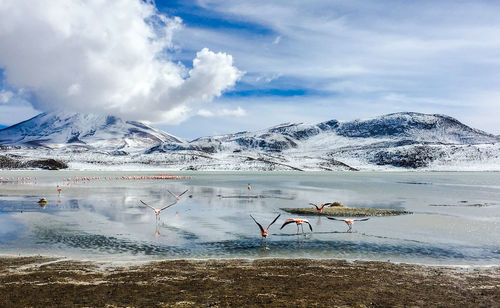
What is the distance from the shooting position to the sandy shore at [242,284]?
45.1 feet

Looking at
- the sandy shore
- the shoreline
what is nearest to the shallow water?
the shoreline

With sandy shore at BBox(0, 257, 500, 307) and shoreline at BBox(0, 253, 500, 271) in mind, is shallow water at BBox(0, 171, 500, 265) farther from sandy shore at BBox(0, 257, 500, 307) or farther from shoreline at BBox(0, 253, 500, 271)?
sandy shore at BBox(0, 257, 500, 307)

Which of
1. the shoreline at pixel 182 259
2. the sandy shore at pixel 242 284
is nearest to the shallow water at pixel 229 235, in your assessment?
the shoreline at pixel 182 259

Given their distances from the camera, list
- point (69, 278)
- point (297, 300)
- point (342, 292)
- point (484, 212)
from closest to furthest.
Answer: point (297, 300)
point (342, 292)
point (69, 278)
point (484, 212)

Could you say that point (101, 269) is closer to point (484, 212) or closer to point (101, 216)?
point (101, 216)

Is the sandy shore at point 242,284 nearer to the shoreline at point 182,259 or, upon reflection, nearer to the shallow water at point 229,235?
the shoreline at point 182,259

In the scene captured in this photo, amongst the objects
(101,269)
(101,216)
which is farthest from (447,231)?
(101,216)

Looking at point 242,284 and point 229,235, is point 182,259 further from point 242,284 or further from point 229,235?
point 229,235

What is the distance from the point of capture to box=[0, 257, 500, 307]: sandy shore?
541 inches

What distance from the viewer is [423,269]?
19156mm

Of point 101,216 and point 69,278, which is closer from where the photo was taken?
point 69,278

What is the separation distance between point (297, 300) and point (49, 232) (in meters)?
22.3

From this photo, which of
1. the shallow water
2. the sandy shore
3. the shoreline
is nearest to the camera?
the sandy shore

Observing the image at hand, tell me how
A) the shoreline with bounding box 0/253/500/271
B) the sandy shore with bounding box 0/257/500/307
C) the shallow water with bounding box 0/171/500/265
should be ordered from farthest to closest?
1. the shallow water with bounding box 0/171/500/265
2. the shoreline with bounding box 0/253/500/271
3. the sandy shore with bounding box 0/257/500/307
